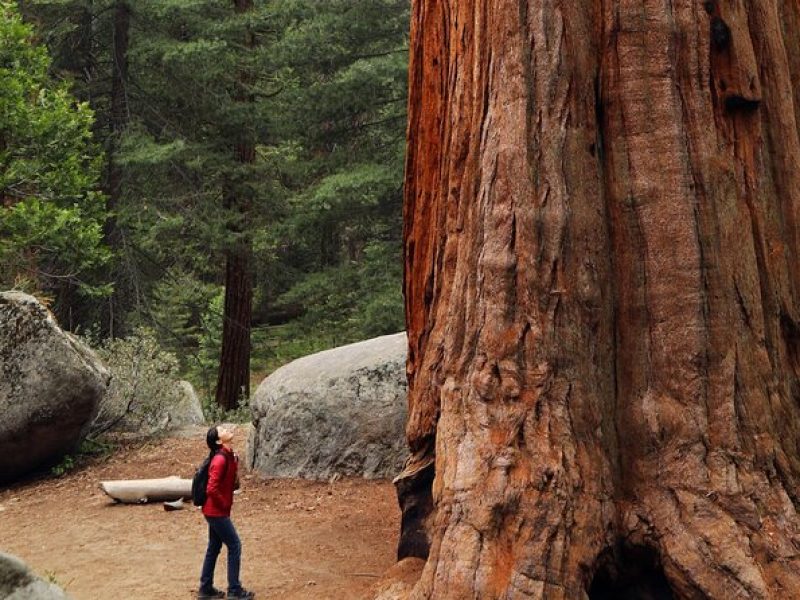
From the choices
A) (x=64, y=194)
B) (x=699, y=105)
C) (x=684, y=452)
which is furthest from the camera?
(x=64, y=194)

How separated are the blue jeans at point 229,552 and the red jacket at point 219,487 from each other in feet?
0.19

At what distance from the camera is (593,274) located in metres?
5.21

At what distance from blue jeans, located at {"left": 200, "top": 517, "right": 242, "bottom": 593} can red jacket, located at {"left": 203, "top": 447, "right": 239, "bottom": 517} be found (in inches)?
2.3

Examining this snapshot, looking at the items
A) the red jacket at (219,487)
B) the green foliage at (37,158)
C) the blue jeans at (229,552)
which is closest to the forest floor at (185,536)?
the blue jeans at (229,552)

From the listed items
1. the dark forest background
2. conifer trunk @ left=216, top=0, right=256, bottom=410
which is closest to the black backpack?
the dark forest background

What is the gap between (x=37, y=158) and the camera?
13.8 metres

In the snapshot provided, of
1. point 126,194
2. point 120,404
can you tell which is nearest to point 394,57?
point 126,194

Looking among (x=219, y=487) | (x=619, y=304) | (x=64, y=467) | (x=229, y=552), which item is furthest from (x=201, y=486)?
(x=64, y=467)

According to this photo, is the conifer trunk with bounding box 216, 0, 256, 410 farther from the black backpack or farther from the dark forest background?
the black backpack

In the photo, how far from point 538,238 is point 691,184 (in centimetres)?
88

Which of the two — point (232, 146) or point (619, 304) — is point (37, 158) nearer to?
point (232, 146)

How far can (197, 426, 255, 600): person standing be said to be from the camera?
663 centimetres

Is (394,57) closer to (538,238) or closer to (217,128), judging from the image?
(217,128)

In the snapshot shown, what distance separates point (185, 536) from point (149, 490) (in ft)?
4.98
